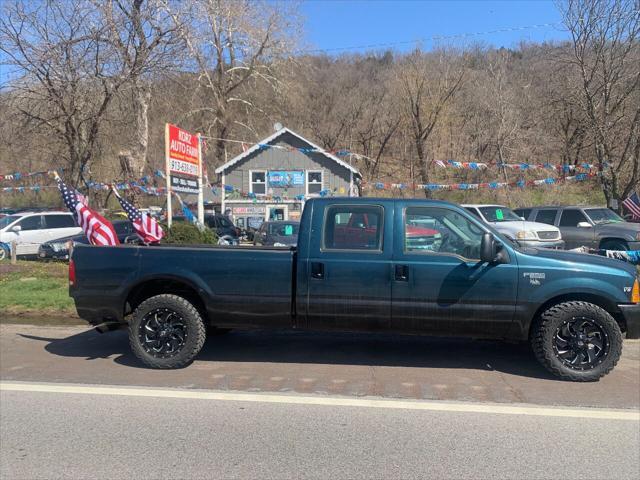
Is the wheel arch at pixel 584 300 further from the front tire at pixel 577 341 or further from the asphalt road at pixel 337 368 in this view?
the asphalt road at pixel 337 368

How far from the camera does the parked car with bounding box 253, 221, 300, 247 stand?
50.6 ft

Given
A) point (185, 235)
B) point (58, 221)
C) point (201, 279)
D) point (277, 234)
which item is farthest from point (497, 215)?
point (58, 221)

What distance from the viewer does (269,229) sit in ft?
54.2

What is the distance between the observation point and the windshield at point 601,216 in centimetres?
1437

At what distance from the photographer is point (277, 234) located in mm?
16141

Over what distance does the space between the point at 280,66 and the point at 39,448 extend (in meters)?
41.7

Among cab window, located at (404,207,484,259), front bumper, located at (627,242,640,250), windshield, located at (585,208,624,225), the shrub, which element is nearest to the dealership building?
windshield, located at (585,208,624,225)

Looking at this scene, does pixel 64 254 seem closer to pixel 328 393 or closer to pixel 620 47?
pixel 328 393

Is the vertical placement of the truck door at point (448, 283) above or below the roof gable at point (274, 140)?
below

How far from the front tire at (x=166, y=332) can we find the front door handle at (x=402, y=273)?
85.7 inches

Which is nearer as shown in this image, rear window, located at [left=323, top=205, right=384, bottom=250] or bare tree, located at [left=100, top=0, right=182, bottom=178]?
rear window, located at [left=323, top=205, right=384, bottom=250]

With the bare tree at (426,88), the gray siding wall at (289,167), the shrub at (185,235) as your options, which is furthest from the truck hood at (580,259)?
the bare tree at (426,88)

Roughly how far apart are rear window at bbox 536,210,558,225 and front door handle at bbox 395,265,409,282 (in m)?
11.7

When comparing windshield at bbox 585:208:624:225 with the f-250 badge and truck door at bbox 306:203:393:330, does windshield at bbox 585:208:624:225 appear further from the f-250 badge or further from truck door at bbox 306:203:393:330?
truck door at bbox 306:203:393:330
